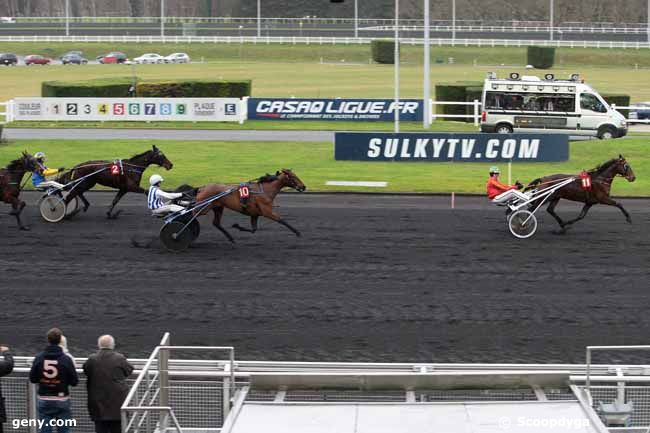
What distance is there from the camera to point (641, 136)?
34.4 metres

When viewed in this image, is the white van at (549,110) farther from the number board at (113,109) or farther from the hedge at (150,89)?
the hedge at (150,89)

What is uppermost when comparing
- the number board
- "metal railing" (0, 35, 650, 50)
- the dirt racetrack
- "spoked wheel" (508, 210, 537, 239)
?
"metal railing" (0, 35, 650, 50)

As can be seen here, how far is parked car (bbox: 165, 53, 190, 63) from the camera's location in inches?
3197

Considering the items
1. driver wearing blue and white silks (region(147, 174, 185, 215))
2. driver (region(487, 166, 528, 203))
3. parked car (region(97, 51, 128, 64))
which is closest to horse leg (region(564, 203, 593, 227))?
driver (region(487, 166, 528, 203))

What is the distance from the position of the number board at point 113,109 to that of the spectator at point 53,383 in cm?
3086

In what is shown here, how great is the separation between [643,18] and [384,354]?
341 ft

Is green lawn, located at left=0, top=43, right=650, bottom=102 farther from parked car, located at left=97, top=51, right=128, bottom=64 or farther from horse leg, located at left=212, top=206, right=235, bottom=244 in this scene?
horse leg, located at left=212, top=206, right=235, bottom=244

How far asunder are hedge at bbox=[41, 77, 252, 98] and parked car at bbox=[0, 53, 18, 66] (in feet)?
122

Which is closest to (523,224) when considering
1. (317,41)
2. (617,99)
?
(617,99)

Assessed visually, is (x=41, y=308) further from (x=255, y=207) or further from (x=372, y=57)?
(x=372, y=57)

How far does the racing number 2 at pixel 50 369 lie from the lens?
874 centimetres

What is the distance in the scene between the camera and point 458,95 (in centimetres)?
4172

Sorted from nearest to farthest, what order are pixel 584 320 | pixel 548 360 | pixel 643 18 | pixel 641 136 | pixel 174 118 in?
pixel 548 360 → pixel 584 320 → pixel 641 136 → pixel 174 118 → pixel 643 18

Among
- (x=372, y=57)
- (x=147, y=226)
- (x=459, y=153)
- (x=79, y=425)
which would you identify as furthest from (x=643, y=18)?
(x=79, y=425)
